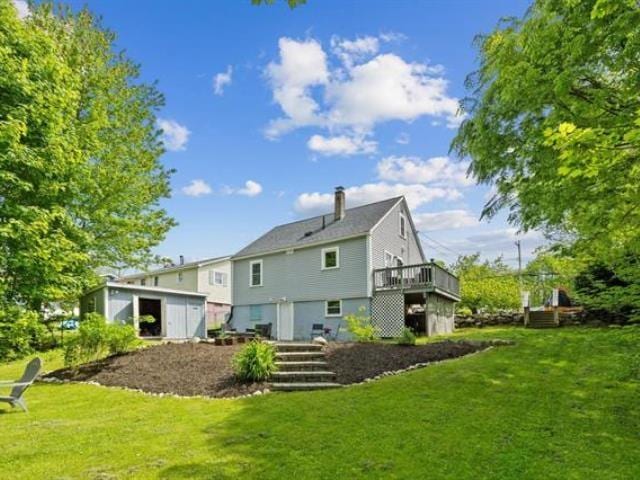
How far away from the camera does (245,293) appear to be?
2311 cm

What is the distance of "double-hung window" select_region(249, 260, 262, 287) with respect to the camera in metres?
22.8

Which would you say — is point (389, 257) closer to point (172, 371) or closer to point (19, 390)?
point (172, 371)

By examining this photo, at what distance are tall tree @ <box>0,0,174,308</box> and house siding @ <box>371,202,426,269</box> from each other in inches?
376

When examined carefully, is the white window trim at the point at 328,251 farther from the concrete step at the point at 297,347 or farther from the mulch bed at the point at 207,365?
the concrete step at the point at 297,347

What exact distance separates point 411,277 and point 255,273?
9.06 meters

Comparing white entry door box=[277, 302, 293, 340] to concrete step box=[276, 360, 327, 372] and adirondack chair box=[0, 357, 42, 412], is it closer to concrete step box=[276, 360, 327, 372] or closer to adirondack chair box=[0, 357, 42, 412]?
concrete step box=[276, 360, 327, 372]

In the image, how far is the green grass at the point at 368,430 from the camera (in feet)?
14.1

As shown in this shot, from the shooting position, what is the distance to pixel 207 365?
10086mm

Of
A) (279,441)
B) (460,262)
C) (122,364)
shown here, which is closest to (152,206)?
(122,364)

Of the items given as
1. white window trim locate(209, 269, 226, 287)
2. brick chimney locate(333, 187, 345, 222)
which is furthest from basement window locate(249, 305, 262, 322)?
white window trim locate(209, 269, 226, 287)

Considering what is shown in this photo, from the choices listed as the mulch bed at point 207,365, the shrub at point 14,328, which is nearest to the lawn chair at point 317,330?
the mulch bed at point 207,365

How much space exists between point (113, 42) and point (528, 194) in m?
18.2

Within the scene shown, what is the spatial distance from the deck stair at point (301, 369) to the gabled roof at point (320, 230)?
8889mm

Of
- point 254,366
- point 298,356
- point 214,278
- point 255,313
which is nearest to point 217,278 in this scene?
point 214,278
